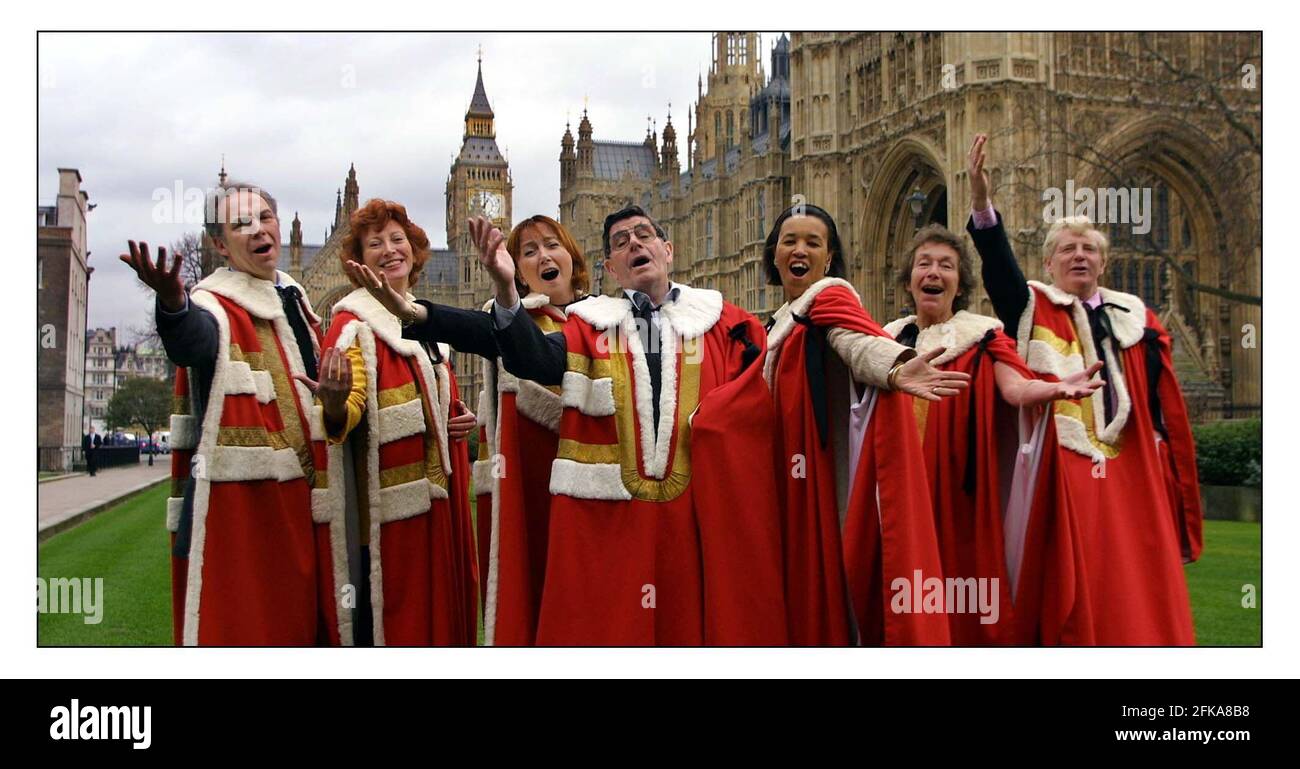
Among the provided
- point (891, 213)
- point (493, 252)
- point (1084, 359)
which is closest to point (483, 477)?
point (493, 252)

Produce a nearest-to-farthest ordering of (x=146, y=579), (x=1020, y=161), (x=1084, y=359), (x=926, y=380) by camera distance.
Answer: (x=926, y=380) → (x=1084, y=359) → (x=146, y=579) → (x=1020, y=161)

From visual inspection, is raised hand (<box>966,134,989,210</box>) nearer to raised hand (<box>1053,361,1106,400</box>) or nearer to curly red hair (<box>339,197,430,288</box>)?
raised hand (<box>1053,361,1106,400</box>)

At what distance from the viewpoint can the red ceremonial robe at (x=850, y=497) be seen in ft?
15.3

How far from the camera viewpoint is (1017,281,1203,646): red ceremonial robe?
18.1ft

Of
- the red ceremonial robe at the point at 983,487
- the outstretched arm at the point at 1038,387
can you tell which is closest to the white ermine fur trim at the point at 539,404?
the red ceremonial robe at the point at 983,487

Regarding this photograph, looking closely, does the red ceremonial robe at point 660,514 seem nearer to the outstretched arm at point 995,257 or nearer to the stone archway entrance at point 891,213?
the outstretched arm at point 995,257

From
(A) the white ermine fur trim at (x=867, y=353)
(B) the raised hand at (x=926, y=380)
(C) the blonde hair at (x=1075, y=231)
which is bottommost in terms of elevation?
(B) the raised hand at (x=926, y=380)

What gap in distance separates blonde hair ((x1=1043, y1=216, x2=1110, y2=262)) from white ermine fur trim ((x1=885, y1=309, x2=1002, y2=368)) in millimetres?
800

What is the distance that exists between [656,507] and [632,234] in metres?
1.20

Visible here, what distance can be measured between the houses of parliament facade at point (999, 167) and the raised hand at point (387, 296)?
4.94 metres

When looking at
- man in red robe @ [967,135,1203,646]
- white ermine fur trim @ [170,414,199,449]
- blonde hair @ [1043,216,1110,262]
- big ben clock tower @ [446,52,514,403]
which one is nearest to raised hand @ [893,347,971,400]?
man in red robe @ [967,135,1203,646]

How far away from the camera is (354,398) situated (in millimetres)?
5129

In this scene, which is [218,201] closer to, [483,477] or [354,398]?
[354,398]
